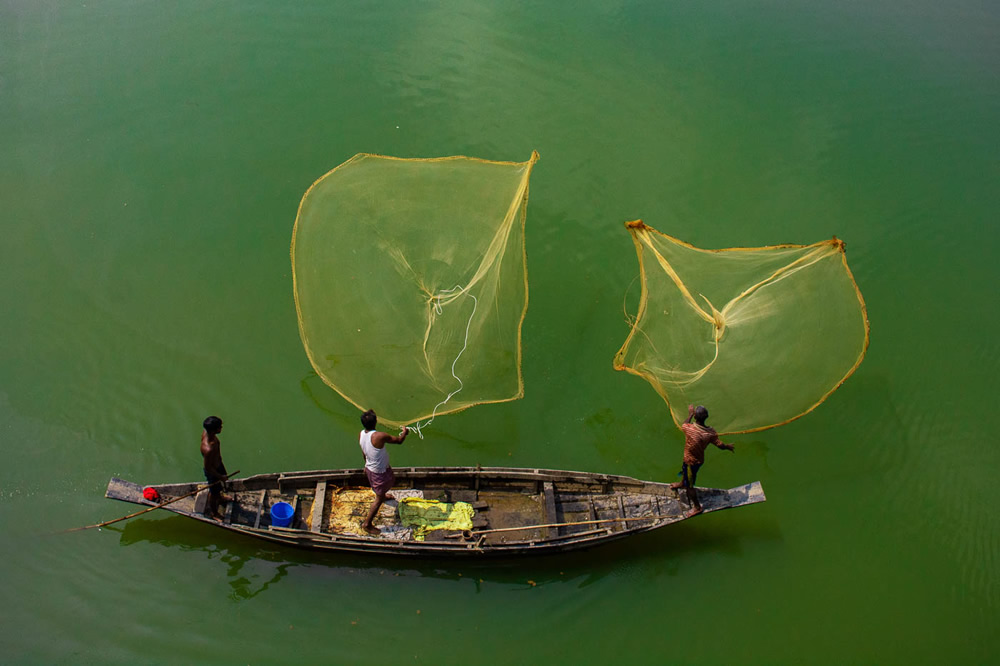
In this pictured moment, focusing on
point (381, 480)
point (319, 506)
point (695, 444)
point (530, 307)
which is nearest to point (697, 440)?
point (695, 444)

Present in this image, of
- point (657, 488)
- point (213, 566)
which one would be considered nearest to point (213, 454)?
point (213, 566)

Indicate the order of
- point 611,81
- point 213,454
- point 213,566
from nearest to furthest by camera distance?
point 213,454, point 213,566, point 611,81

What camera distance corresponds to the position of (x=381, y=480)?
18.7 ft

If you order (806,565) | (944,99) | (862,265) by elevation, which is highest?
(944,99)

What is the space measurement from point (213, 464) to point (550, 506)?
272cm

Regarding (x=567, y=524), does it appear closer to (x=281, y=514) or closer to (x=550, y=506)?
(x=550, y=506)

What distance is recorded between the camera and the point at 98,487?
6.18 m

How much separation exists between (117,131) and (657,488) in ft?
23.6

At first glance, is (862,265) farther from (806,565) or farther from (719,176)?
(806,565)

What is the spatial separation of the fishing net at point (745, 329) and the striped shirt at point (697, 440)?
470mm

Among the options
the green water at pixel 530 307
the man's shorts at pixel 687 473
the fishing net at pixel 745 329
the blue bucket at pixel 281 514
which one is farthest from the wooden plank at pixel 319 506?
the man's shorts at pixel 687 473

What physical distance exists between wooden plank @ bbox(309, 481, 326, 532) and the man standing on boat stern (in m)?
0.35

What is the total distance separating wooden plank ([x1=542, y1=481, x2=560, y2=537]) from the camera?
19.9ft

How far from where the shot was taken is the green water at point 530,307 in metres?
5.86
